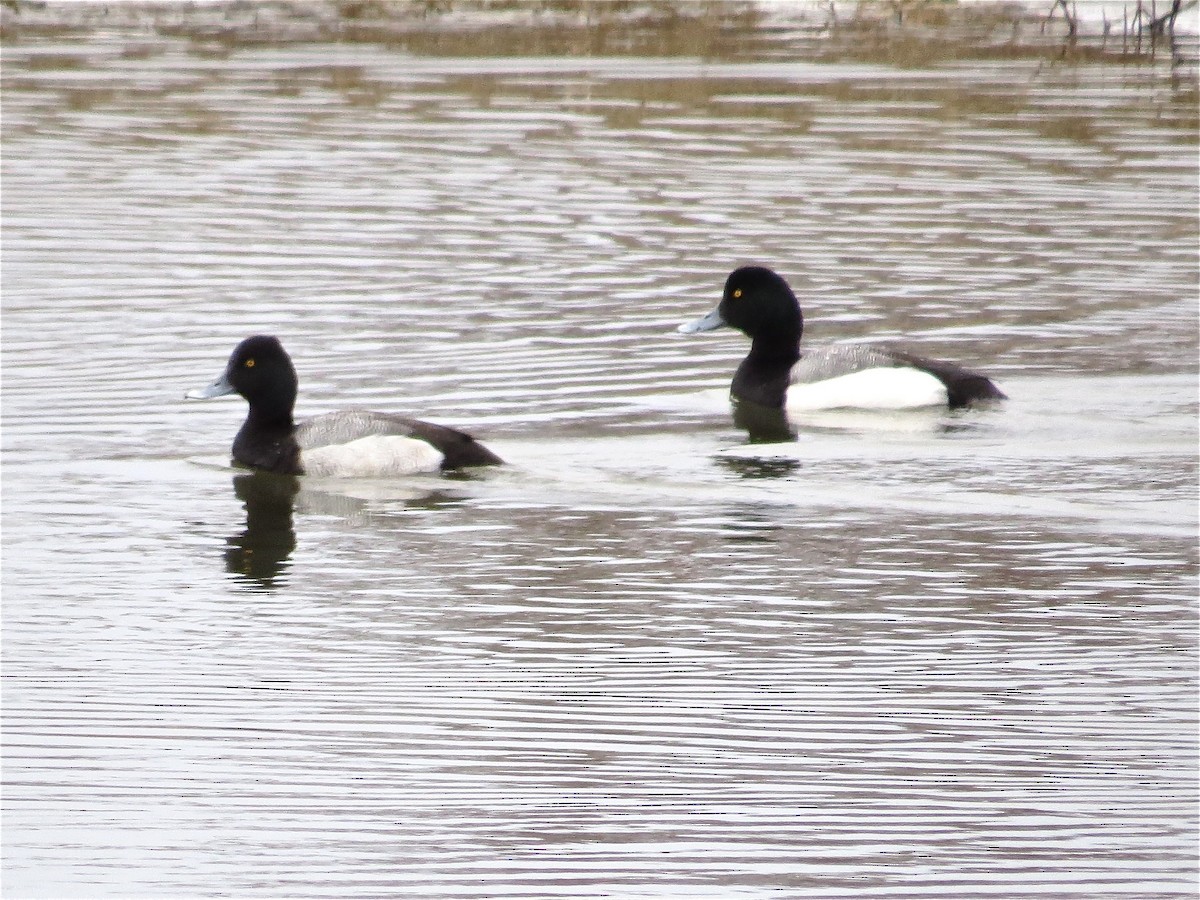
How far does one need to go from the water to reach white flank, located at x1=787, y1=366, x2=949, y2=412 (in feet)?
0.67

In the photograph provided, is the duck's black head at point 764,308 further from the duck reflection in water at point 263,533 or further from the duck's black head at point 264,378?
the duck reflection in water at point 263,533

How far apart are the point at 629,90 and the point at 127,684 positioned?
22173mm

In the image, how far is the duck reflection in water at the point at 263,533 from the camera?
10.9 m

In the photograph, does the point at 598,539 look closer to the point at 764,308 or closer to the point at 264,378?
the point at 264,378

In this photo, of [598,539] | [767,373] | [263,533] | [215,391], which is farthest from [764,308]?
[263,533]

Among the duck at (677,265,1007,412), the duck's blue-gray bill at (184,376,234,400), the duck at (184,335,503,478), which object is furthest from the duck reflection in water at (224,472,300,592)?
the duck at (677,265,1007,412)

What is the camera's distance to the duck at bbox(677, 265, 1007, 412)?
14305 mm

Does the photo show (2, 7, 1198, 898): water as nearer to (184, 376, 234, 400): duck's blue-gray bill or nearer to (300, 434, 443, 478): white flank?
(300, 434, 443, 478): white flank

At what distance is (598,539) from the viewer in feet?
37.7

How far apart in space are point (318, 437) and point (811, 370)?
11.7 feet

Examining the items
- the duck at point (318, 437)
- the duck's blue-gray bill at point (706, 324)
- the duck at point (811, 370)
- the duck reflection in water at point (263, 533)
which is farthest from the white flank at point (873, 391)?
the duck reflection in water at point (263, 533)

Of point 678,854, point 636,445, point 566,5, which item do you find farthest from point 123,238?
point 566,5

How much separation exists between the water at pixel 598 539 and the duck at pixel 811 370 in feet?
0.72

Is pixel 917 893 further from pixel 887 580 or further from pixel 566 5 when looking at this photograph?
pixel 566 5
